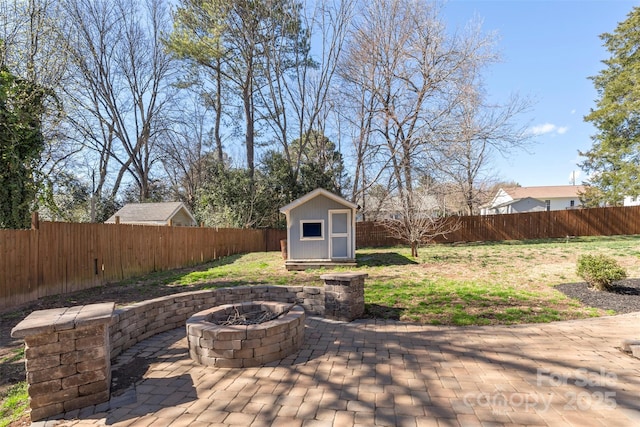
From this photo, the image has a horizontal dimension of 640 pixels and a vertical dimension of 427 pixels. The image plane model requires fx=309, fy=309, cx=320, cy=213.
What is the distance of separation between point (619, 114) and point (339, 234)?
1767cm

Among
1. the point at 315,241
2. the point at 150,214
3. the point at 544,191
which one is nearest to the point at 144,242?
the point at 315,241

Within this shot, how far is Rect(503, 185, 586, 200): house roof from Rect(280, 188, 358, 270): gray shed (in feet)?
89.1

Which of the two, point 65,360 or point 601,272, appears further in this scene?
point 601,272

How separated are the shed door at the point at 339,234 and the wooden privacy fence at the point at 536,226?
7.34 meters

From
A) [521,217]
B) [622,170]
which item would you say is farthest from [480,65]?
[622,170]

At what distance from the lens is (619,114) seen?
54.3 ft

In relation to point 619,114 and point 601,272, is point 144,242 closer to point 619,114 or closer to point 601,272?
point 601,272

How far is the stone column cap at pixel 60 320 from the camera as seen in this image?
2.28 m

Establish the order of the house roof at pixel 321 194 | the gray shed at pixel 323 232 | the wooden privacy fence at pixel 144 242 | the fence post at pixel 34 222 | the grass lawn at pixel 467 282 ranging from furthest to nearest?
the gray shed at pixel 323 232 < the house roof at pixel 321 194 < the fence post at pixel 34 222 < the wooden privacy fence at pixel 144 242 < the grass lawn at pixel 467 282

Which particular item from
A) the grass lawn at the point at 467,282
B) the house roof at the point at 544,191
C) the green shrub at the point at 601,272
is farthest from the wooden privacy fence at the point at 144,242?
the house roof at the point at 544,191

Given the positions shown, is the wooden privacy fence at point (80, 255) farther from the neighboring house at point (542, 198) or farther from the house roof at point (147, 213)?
the neighboring house at point (542, 198)

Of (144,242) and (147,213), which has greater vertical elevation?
(147,213)

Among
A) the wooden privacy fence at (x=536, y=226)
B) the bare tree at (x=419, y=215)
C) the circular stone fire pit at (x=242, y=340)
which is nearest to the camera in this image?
the circular stone fire pit at (x=242, y=340)

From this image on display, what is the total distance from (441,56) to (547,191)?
971 inches
